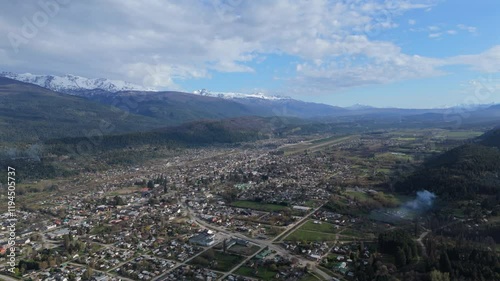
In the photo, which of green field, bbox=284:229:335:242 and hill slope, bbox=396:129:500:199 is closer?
green field, bbox=284:229:335:242

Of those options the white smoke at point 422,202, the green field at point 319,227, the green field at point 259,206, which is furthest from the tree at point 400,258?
the green field at point 259,206

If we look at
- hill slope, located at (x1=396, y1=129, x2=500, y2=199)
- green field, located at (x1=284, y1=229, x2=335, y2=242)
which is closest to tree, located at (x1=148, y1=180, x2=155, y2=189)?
green field, located at (x1=284, y1=229, x2=335, y2=242)

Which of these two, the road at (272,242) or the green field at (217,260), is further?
the green field at (217,260)

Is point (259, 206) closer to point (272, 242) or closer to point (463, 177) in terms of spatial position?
point (272, 242)

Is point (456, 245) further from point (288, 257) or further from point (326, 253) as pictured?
point (288, 257)

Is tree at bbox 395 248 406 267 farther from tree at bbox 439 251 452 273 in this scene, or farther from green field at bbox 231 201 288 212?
green field at bbox 231 201 288 212

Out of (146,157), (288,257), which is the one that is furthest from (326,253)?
(146,157)

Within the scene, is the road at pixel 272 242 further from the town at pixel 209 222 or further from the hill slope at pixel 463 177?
the hill slope at pixel 463 177

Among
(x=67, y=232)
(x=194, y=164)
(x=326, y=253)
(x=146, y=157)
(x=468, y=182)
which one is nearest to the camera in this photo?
(x=326, y=253)
